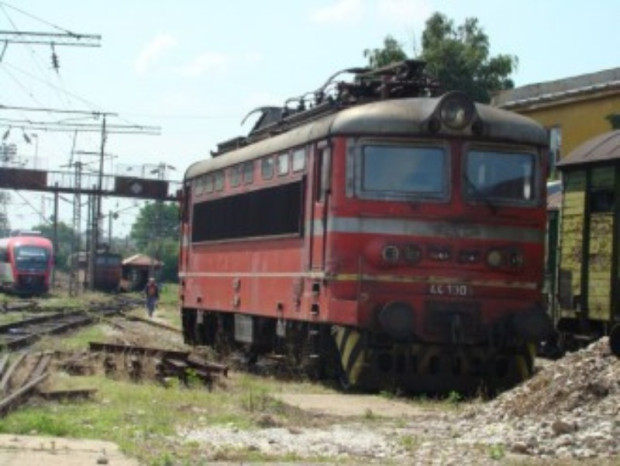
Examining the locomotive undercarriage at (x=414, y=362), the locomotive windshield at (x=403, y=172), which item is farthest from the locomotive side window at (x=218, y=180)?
the locomotive windshield at (x=403, y=172)

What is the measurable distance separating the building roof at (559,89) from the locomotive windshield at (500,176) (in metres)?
17.7

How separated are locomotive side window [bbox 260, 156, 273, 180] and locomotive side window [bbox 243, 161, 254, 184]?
54 cm

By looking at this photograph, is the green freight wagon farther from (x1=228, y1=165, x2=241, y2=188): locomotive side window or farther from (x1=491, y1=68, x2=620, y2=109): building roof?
(x1=491, y1=68, x2=620, y2=109): building roof

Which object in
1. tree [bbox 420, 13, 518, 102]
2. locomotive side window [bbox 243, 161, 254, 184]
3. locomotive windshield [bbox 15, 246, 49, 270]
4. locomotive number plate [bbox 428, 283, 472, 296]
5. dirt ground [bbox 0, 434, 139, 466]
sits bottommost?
dirt ground [bbox 0, 434, 139, 466]

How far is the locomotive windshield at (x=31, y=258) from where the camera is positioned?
2537 inches

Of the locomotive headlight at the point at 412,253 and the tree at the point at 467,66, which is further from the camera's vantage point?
the tree at the point at 467,66

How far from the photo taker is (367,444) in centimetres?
1020

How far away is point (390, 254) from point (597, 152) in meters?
5.20

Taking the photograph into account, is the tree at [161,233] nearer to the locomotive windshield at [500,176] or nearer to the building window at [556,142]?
the building window at [556,142]

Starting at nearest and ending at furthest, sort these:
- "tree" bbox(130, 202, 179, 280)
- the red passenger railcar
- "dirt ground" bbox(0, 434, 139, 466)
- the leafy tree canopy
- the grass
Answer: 1. "dirt ground" bbox(0, 434, 139, 466)
2. the grass
3. the red passenger railcar
4. "tree" bbox(130, 202, 179, 280)
5. the leafy tree canopy

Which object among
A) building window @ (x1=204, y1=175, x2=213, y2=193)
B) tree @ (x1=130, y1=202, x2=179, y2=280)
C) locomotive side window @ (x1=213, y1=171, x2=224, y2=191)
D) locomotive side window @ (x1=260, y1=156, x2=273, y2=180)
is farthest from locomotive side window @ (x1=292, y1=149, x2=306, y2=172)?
tree @ (x1=130, y1=202, x2=179, y2=280)

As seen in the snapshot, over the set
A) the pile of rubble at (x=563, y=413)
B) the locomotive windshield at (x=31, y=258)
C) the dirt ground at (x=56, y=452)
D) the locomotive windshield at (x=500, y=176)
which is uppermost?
the locomotive windshield at (x=500, y=176)

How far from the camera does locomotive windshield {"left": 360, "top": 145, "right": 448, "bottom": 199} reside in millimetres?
14859

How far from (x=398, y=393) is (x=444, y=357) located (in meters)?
0.78
